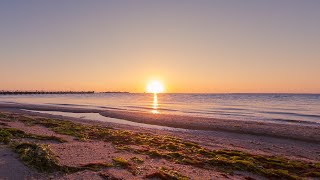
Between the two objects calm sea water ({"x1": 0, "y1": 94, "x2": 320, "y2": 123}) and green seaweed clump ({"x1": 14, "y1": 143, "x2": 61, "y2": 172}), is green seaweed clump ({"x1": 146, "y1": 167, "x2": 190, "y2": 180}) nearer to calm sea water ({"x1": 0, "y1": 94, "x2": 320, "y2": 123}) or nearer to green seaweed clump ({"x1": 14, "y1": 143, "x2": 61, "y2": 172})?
green seaweed clump ({"x1": 14, "y1": 143, "x2": 61, "y2": 172})

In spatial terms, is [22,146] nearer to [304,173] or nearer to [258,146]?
[304,173]

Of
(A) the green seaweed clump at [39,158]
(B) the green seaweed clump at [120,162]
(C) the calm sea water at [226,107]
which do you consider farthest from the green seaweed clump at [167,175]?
(C) the calm sea water at [226,107]

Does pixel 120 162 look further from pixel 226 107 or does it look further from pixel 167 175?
pixel 226 107

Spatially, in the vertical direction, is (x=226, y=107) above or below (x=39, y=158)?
below

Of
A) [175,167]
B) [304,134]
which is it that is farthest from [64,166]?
[304,134]

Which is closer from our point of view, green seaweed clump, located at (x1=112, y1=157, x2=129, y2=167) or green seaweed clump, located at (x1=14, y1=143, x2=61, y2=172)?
green seaweed clump, located at (x1=14, y1=143, x2=61, y2=172)

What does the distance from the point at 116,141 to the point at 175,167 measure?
5.66 m

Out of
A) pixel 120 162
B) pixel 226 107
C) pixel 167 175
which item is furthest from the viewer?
pixel 226 107

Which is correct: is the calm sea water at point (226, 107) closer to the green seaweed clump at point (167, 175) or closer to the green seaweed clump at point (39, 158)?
the green seaweed clump at point (167, 175)

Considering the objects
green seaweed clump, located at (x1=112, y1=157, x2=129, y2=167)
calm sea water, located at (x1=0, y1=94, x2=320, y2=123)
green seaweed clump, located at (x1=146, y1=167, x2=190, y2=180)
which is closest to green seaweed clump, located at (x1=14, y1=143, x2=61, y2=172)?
green seaweed clump, located at (x1=112, y1=157, x2=129, y2=167)

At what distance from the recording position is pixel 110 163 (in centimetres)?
1077

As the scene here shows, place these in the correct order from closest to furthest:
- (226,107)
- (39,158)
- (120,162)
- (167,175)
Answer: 1. (167,175)
2. (39,158)
3. (120,162)
4. (226,107)

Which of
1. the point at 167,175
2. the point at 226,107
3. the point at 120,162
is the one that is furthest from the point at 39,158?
the point at 226,107

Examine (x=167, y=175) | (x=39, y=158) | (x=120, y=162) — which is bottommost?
(x=167, y=175)
